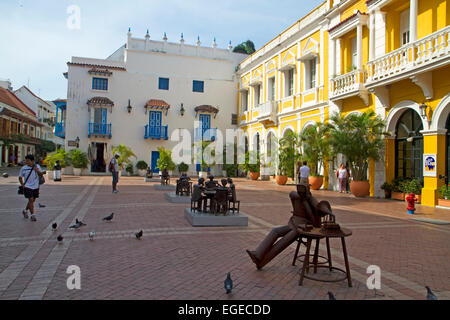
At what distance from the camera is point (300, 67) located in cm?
2150

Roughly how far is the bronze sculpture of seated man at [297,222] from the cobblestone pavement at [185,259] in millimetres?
315

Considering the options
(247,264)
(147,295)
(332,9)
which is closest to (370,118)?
(332,9)

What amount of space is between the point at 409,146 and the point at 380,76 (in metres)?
3.23

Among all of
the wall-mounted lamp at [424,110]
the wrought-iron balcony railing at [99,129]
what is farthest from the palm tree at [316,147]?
the wrought-iron balcony railing at [99,129]

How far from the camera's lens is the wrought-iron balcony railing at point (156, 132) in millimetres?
30141

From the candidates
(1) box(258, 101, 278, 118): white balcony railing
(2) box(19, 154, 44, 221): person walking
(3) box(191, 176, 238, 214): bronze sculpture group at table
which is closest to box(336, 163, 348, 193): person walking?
(1) box(258, 101, 278, 118): white balcony railing

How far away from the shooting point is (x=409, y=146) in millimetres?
13922

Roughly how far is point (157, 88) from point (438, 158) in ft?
81.2

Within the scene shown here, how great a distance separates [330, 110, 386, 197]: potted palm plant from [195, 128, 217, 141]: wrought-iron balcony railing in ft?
58.8

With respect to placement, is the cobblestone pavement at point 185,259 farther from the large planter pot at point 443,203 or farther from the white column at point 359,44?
the white column at point 359,44

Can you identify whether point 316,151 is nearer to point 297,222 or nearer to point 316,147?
point 316,147

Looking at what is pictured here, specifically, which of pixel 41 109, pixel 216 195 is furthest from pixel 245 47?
pixel 41 109

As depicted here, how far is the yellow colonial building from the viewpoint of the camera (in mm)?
12086
